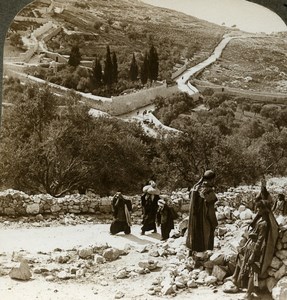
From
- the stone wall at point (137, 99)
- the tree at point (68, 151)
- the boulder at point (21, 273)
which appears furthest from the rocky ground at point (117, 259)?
the stone wall at point (137, 99)

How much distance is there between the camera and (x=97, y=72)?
3348 mm

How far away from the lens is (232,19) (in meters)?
3.41

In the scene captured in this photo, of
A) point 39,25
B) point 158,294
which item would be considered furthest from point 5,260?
point 39,25

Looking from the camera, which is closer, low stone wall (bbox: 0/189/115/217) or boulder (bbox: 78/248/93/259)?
boulder (bbox: 78/248/93/259)


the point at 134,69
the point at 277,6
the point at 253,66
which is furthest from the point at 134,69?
the point at 277,6

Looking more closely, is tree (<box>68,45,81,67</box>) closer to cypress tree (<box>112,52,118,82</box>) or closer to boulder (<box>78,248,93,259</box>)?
cypress tree (<box>112,52,118,82</box>)

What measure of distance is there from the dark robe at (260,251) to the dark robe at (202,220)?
263 mm

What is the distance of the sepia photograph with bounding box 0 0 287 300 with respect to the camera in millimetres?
3246

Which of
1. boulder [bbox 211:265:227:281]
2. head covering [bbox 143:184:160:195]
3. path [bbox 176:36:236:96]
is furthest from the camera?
path [bbox 176:36:236:96]

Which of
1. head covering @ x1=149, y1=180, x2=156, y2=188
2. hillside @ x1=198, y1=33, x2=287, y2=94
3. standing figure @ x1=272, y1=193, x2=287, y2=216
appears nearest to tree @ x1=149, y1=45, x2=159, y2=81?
hillside @ x1=198, y1=33, x2=287, y2=94

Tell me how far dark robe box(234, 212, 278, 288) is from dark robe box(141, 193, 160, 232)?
0.61 meters

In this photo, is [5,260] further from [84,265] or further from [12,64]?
[12,64]

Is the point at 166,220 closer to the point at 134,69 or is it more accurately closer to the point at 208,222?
the point at 208,222

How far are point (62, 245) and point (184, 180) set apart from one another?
32.2 inches
